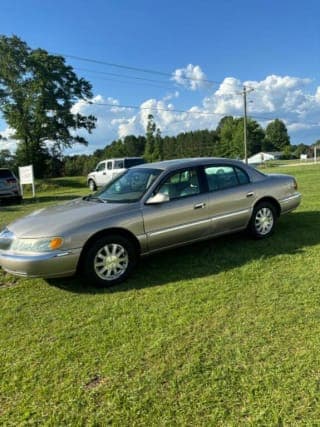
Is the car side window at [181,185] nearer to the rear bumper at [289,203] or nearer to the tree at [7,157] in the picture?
the rear bumper at [289,203]

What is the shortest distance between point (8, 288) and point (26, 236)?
3.10 feet

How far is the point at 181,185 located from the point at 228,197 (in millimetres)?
823

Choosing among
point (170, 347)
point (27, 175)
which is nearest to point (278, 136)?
point (27, 175)

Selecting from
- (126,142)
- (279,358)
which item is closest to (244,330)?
(279,358)

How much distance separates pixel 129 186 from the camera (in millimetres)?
5422

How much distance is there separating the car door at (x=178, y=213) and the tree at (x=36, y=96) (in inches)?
1309

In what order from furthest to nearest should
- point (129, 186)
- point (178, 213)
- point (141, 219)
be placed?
point (129, 186), point (178, 213), point (141, 219)

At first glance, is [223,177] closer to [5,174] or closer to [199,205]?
[199,205]

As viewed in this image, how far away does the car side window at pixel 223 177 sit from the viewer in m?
5.60

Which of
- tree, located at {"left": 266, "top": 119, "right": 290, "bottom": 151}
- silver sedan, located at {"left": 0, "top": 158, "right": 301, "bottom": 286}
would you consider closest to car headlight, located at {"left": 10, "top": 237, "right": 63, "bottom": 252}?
silver sedan, located at {"left": 0, "top": 158, "right": 301, "bottom": 286}

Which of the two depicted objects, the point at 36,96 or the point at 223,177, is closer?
the point at 223,177

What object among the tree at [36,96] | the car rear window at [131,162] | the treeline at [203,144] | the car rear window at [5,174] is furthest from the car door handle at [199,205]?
the treeline at [203,144]

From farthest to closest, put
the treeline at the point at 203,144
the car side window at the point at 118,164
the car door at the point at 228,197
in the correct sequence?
the treeline at the point at 203,144, the car side window at the point at 118,164, the car door at the point at 228,197

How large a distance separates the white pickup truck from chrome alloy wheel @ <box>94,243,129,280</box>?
14.9m
